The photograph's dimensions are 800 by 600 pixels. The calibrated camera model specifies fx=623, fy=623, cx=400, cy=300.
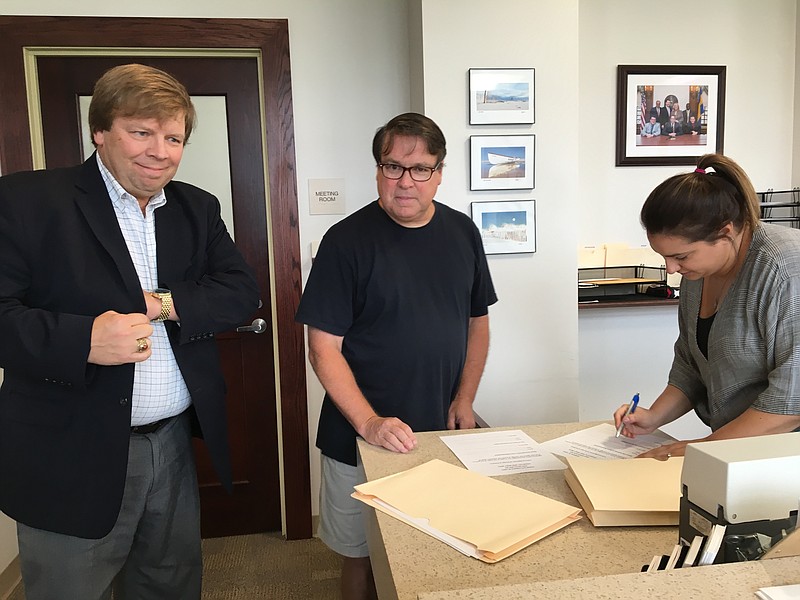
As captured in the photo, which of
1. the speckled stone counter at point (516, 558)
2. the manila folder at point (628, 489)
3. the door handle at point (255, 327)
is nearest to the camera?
the speckled stone counter at point (516, 558)

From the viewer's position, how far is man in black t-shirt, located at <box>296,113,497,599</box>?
158 cm

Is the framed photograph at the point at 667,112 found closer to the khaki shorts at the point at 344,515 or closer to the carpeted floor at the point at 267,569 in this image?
the khaki shorts at the point at 344,515

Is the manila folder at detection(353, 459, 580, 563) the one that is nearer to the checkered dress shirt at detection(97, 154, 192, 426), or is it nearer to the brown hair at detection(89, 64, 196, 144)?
the checkered dress shirt at detection(97, 154, 192, 426)

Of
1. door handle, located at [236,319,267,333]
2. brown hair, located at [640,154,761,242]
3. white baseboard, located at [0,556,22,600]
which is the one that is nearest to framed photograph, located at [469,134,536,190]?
door handle, located at [236,319,267,333]

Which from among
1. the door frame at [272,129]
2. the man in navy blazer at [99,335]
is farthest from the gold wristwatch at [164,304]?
the door frame at [272,129]

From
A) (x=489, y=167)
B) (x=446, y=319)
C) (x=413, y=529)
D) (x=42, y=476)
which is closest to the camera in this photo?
(x=413, y=529)

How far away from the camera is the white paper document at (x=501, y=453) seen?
1237mm

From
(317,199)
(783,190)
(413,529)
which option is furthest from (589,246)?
(413,529)

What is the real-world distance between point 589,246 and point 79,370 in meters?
2.36

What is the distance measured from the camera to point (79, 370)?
123cm

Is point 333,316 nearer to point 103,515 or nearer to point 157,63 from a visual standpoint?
point 103,515

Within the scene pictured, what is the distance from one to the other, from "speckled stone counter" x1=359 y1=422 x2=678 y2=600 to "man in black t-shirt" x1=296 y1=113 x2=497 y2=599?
22.2 inches

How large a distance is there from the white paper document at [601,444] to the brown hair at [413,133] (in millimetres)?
752

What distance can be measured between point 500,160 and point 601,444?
1342mm
